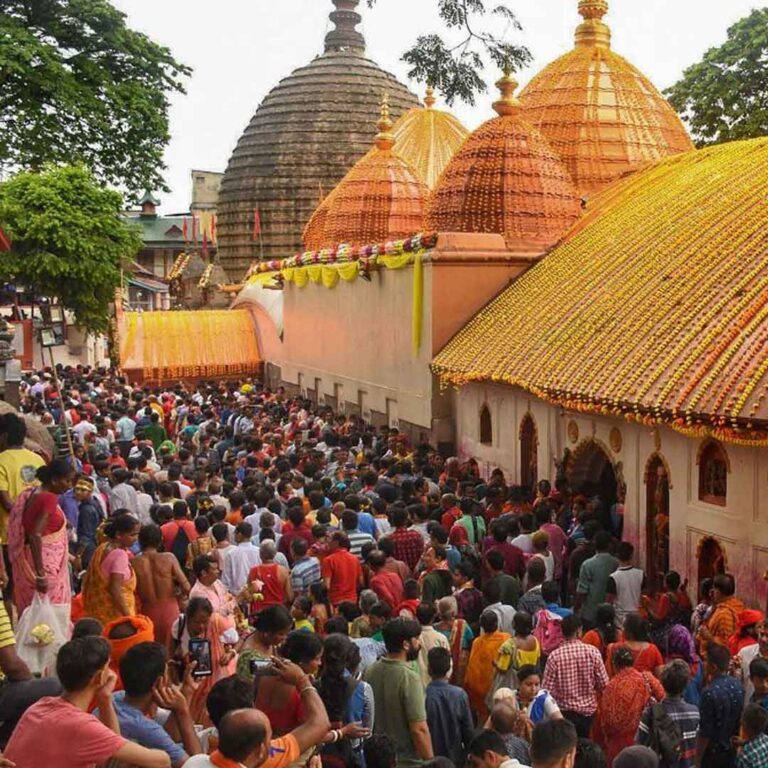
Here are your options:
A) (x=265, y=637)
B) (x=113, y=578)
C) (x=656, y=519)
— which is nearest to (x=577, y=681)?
(x=265, y=637)

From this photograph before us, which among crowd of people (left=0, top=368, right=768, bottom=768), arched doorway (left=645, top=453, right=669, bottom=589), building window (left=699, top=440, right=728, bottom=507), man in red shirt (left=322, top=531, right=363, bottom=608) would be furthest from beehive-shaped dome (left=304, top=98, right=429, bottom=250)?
man in red shirt (left=322, top=531, right=363, bottom=608)

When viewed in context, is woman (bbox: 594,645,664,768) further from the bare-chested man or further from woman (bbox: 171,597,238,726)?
the bare-chested man

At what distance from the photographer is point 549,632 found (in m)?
7.39

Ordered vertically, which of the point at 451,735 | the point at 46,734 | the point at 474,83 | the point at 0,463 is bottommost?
the point at 451,735

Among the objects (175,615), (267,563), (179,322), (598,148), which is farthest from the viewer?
(179,322)

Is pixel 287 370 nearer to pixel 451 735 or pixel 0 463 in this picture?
pixel 0 463

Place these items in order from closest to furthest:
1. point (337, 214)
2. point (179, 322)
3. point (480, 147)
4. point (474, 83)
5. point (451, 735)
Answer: point (451, 735) → point (474, 83) → point (480, 147) → point (337, 214) → point (179, 322)

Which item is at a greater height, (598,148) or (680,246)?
(598,148)

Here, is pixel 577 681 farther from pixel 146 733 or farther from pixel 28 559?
pixel 28 559

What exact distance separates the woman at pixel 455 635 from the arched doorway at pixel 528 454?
7.46m

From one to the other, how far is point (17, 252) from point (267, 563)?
28662mm

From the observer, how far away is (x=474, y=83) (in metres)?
10.5

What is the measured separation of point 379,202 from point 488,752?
19837 millimetres

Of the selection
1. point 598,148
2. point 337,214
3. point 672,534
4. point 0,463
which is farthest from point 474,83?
point 337,214
